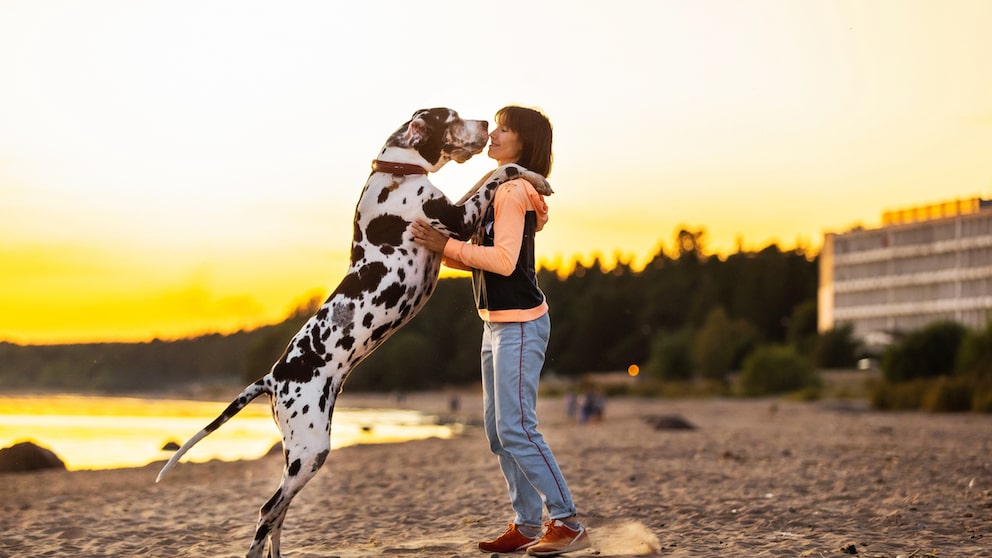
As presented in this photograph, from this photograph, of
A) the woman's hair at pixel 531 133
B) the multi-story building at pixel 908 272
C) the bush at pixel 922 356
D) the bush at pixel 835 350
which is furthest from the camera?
the multi-story building at pixel 908 272

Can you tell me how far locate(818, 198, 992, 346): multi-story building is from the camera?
99.8 m

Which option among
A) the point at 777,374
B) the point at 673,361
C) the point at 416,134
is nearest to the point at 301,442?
the point at 416,134

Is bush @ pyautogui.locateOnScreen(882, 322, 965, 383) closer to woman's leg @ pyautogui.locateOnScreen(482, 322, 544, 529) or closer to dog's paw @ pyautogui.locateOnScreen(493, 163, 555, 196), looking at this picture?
woman's leg @ pyautogui.locateOnScreen(482, 322, 544, 529)

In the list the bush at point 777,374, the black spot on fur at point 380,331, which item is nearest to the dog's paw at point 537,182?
the black spot on fur at point 380,331

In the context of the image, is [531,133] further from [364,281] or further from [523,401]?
[523,401]

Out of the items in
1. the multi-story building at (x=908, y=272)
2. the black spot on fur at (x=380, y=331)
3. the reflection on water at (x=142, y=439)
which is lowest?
the reflection on water at (x=142, y=439)

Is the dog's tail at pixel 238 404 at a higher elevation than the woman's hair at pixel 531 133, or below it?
below

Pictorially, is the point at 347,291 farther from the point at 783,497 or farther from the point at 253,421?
the point at 253,421

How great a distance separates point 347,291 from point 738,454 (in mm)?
10259

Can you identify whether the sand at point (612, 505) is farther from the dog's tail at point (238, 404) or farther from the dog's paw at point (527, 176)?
the dog's paw at point (527, 176)

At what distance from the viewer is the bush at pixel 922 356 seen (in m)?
45.0

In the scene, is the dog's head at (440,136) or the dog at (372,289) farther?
the dog's head at (440,136)

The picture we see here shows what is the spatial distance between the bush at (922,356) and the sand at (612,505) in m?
29.3

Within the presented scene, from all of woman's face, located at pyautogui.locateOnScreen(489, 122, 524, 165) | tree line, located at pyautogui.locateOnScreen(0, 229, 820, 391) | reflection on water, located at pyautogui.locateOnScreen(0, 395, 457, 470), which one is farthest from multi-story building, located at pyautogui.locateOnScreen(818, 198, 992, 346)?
woman's face, located at pyautogui.locateOnScreen(489, 122, 524, 165)
